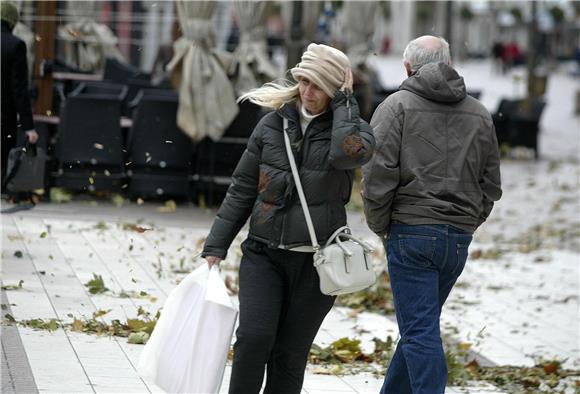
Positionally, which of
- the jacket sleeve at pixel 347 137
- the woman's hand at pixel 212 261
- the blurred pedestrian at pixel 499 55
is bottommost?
the blurred pedestrian at pixel 499 55

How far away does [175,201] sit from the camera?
13.7 metres

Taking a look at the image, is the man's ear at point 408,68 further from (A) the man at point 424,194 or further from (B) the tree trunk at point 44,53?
(B) the tree trunk at point 44,53

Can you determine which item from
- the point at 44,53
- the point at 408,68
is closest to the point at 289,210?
the point at 408,68

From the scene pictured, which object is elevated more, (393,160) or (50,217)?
(393,160)

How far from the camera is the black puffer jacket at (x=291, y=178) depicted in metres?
4.89

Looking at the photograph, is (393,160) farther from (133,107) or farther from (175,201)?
(133,107)

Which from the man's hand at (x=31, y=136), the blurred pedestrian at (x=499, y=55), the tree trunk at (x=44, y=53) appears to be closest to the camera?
the man's hand at (x=31, y=136)

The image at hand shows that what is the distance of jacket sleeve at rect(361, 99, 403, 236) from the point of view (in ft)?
17.0

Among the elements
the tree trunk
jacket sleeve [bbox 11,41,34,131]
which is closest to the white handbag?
jacket sleeve [bbox 11,41,34,131]

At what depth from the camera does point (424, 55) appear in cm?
539

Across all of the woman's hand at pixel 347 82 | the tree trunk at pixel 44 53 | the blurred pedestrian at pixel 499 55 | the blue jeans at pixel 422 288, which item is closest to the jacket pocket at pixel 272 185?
the woman's hand at pixel 347 82

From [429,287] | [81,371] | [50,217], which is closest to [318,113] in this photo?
[429,287]

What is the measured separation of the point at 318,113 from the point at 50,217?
7030 mm

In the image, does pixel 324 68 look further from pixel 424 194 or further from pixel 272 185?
pixel 424 194
